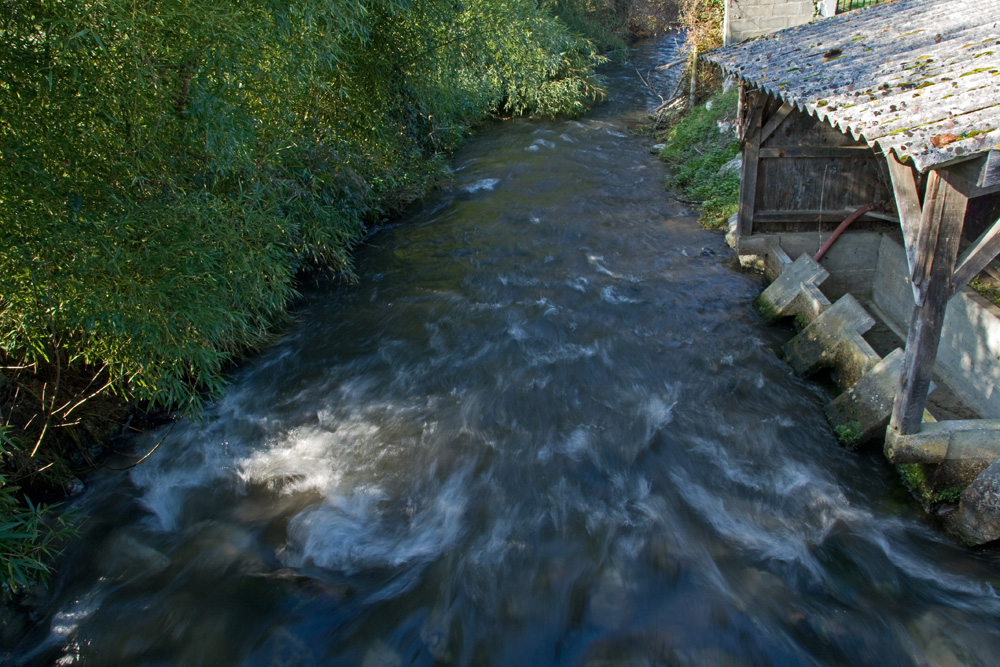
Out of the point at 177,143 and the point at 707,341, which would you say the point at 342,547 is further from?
the point at 707,341

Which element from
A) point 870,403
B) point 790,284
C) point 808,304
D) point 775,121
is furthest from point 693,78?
point 870,403

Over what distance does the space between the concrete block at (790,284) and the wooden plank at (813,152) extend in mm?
1371

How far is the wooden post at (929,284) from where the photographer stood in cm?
423

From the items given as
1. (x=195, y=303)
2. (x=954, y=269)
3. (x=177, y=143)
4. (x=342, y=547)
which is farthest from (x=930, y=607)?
(x=177, y=143)

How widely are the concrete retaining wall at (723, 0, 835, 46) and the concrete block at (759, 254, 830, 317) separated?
8363 mm

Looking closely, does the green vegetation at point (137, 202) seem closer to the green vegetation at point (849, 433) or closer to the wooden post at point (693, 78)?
the green vegetation at point (849, 433)

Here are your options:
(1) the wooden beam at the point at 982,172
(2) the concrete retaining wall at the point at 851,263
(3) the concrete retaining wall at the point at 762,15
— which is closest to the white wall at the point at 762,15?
(3) the concrete retaining wall at the point at 762,15

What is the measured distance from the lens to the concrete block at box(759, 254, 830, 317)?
750cm

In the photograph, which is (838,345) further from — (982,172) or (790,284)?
(982,172)

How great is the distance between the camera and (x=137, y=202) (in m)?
5.26

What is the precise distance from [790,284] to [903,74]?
317cm

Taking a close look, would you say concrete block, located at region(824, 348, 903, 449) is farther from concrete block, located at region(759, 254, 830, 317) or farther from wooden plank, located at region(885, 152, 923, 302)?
concrete block, located at region(759, 254, 830, 317)

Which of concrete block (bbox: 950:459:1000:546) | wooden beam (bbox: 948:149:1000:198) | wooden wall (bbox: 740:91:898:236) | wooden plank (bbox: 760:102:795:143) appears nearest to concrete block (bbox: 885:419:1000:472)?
concrete block (bbox: 950:459:1000:546)

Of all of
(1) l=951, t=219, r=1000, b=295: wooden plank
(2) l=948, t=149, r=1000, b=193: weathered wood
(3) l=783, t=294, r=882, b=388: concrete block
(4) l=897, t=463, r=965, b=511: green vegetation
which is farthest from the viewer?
(3) l=783, t=294, r=882, b=388: concrete block
